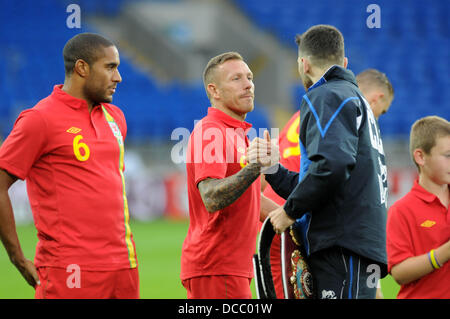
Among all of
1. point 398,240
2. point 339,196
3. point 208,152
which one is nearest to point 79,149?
point 208,152

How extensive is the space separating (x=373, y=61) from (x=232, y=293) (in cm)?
1943

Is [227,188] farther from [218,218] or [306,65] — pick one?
[306,65]

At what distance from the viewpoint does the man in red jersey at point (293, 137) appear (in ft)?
16.3

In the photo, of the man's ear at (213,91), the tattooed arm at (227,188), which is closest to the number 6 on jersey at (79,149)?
the tattooed arm at (227,188)

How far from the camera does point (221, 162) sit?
13.6 feet

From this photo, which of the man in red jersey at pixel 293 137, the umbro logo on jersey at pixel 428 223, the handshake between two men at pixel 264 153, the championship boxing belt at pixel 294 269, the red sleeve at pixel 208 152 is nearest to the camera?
the championship boxing belt at pixel 294 269

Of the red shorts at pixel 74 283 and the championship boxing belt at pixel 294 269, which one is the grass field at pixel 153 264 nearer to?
the red shorts at pixel 74 283

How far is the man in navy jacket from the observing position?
3527 millimetres

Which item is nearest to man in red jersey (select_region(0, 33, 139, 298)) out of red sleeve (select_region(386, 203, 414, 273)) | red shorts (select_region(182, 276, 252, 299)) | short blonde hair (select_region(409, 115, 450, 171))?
red shorts (select_region(182, 276, 252, 299))

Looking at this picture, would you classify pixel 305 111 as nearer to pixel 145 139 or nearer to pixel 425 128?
pixel 425 128

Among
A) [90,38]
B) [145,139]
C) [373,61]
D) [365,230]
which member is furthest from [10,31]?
[365,230]

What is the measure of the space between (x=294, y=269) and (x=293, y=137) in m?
1.64

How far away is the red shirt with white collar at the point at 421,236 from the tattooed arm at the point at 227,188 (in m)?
1.11

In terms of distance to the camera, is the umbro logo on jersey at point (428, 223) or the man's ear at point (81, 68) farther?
the umbro logo on jersey at point (428, 223)
